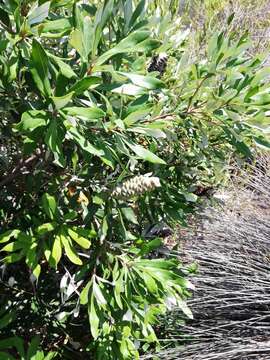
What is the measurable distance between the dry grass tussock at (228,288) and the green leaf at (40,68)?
47.2 inches

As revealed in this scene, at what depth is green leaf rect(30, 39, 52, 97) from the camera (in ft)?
3.86

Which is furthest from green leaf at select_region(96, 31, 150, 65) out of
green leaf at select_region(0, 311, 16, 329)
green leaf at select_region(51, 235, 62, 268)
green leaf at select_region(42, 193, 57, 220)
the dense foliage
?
green leaf at select_region(0, 311, 16, 329)

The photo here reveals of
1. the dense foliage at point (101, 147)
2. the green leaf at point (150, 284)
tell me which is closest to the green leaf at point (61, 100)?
the dense foliage at point (101, 147)

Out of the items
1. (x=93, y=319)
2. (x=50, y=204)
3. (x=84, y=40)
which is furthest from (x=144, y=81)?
(x=93, y=319)

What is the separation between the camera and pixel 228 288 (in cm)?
277

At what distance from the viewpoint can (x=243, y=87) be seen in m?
1.66

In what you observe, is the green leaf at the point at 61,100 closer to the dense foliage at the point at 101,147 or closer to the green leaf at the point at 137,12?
the dense foliage at the point at 101,147

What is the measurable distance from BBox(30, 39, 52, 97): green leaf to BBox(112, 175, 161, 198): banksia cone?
0.36 meters

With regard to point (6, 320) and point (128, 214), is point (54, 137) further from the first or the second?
point (6, 320)

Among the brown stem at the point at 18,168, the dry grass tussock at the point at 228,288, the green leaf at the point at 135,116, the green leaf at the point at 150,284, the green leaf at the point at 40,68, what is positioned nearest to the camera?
the green leaf at the point at 40,68

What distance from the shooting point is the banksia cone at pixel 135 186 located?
148 centimetres

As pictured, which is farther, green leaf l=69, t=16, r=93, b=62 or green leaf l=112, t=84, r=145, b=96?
green leaf l=112, t=84, r=145, b=96

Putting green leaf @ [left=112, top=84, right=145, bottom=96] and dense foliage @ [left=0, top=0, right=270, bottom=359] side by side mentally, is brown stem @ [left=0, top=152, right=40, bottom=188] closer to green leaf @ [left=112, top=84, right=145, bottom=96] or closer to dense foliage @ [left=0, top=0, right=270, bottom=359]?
dense foliage @ [left=0, top=0, right=270, bottom=359]

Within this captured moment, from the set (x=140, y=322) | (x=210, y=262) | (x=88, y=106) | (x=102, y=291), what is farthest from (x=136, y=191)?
(x=210, y=262)
